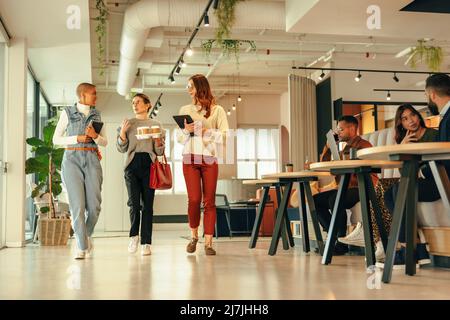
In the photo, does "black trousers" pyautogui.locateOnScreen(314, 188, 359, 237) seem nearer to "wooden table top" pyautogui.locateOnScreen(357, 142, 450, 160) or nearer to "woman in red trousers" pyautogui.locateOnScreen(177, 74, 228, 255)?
"woman in red trousers" pyautogui.locateOnScreen(177, 74, 228, 255)

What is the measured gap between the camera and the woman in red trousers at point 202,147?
476cm

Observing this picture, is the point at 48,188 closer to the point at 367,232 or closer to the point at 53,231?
the point at 53,231

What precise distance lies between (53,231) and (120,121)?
7384 millimetres

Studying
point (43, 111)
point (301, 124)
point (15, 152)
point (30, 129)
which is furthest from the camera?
point (43, 111)

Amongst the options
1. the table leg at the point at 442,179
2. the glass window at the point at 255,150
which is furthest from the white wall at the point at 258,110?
the table leg at the point at 442,179

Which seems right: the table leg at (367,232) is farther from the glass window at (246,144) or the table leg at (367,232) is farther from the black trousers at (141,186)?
the glass window at (246,144)

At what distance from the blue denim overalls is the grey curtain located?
6.73 meters

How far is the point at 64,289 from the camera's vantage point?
283 centimetres

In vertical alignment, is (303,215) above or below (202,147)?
below

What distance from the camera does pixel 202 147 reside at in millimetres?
4754

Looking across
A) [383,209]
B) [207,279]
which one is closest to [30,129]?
[383,209]

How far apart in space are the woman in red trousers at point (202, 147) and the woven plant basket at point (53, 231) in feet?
8.93

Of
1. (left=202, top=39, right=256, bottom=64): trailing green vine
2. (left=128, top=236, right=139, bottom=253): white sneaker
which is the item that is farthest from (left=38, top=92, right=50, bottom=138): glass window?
(left=128, top=236, right=139, bottom=253): white sneaker

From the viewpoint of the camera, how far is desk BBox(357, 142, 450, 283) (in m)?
3.04
